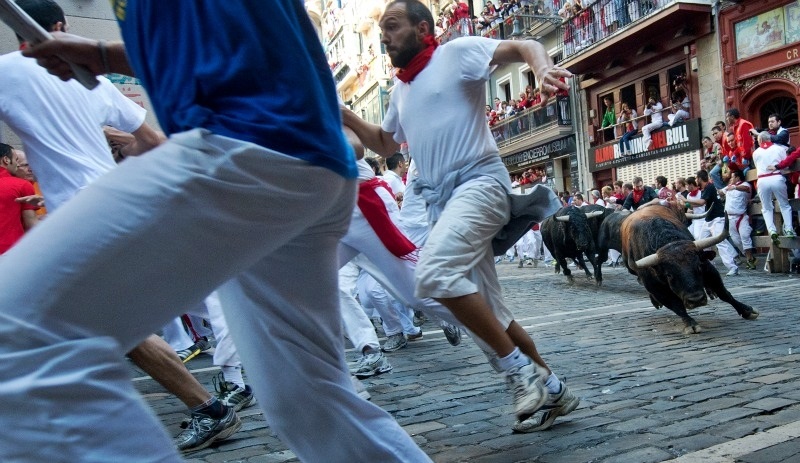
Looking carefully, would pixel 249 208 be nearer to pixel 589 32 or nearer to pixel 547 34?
pixel 589 32

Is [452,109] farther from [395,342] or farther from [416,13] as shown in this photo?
[395,342]

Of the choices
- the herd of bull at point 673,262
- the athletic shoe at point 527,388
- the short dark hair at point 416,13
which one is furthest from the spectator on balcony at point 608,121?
the athletic shoe at point 527,388

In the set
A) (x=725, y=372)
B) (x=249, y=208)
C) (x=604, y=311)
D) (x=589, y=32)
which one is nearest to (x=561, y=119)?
(x=589, y=32)

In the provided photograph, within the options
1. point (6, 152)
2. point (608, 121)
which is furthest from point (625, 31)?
point (6, 152)

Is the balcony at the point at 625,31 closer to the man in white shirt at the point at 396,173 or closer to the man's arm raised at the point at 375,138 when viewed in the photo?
the man in white shirt at the point at 396,173

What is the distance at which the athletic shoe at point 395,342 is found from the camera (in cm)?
692

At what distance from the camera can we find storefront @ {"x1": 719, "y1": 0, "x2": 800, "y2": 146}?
2122 centimetres

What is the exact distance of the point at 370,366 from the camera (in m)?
5.45

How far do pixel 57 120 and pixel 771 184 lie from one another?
39.4 feet

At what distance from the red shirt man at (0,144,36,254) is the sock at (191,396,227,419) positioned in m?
2.21

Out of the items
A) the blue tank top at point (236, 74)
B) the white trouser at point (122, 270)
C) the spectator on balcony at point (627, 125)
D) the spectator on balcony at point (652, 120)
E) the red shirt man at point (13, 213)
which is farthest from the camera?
the spectator on balcony at point (627, 125)

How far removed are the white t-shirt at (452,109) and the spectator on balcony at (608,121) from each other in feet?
85.3

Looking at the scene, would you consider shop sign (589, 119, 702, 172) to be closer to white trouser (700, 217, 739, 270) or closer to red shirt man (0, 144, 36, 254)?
white trouser (700, 217, 739, 270)

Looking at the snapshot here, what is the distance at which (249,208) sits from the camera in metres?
1.57
